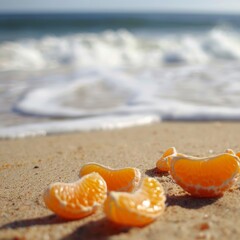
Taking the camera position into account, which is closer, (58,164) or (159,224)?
(159,224)

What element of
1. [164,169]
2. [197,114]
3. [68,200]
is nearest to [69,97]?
[197,114]

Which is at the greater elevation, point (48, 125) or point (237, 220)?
point (237, 220)

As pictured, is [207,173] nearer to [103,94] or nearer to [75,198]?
[75,198]

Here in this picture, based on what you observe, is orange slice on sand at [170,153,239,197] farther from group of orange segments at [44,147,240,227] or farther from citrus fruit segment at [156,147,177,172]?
citrus fruit segment at [156,147,177,172]

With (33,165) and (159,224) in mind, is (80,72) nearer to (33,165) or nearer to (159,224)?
(33,165)

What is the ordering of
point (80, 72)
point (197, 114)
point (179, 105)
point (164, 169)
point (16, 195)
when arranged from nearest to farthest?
1. point (16, 195)
2. point (164, 169)
3. point (197, 114)
4. point (179, 105)
5. point (80, 72)

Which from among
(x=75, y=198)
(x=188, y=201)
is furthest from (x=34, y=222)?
(x=188, y=201)

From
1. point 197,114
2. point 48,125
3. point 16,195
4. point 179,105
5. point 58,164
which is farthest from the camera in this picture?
point 179,105
